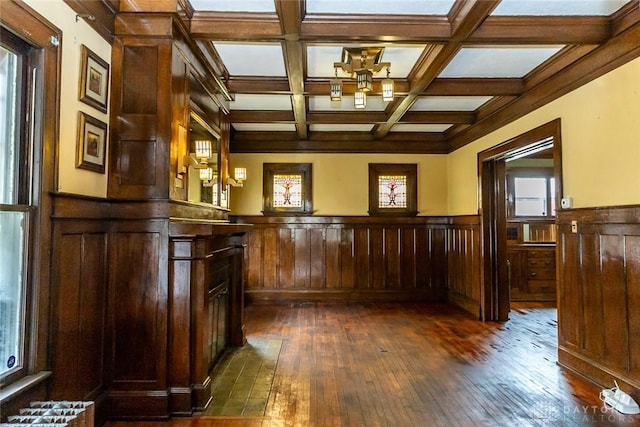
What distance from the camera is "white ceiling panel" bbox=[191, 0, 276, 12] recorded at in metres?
2.73

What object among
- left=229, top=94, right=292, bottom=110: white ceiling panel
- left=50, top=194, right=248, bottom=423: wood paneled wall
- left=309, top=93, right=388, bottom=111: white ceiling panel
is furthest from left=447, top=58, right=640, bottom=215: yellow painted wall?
left=50, top=194, right=248, bottom=423: wood paneled wall

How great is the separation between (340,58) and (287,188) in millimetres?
3396

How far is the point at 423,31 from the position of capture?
2.92 meters

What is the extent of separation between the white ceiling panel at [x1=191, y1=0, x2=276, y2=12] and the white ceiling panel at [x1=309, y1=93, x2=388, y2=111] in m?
1.96

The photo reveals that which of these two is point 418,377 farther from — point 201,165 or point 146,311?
point 201,165

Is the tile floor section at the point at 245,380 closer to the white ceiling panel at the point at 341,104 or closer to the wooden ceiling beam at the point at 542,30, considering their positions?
the white ceiling panel at the point at 341,104

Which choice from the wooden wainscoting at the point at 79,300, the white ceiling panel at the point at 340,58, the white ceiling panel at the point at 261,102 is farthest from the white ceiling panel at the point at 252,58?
the wooden wainscoting at the point at 79,300

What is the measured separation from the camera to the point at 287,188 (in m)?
6.74

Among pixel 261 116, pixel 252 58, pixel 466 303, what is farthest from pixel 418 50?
pixel 466 303

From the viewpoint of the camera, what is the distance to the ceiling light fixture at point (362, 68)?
338 centimetres

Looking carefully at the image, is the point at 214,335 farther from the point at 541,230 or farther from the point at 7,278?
the point at 541,230

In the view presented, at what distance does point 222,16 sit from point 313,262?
4.49 m

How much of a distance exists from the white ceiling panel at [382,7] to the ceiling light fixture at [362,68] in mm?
505

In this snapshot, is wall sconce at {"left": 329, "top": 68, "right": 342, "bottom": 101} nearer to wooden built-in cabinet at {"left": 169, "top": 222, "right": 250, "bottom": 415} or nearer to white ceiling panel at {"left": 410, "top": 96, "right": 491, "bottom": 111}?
white ceiling panel at {"left": 410, "top": 96, "right": 491, "bottom": 111}
